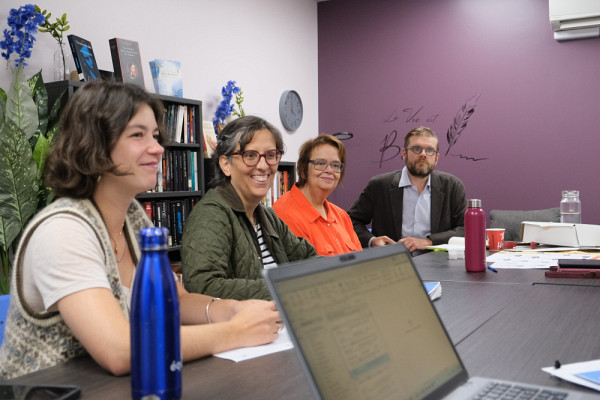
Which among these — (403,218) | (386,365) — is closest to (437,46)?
(403,218)

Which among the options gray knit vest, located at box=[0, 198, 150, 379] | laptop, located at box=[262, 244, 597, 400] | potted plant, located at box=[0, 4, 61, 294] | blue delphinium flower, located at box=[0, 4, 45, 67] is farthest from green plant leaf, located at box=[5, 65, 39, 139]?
laptop, located at box=[262, 244, 597, 400]

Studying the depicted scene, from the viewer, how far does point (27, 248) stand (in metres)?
1.15

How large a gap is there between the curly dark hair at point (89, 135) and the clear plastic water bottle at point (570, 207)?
3094 mm

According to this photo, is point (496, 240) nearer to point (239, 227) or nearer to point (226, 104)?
point (239, 227)

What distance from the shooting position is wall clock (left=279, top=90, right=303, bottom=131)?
15.9ft

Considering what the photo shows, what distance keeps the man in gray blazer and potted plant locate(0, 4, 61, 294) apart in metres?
1.89

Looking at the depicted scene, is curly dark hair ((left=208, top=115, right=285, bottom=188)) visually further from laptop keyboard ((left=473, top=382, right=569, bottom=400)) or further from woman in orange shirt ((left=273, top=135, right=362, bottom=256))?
laptop keyboard ((left=473, top=382, right=569, bottom=400))

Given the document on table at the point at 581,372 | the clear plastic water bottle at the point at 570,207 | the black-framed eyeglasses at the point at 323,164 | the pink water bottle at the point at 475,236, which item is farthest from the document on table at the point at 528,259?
the document on table at the point at 581,372

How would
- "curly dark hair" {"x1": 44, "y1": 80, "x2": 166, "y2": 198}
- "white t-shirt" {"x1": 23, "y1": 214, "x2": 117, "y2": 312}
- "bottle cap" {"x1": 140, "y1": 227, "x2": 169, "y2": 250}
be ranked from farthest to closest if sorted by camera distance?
"curly dark hair" {"x1": 44, "y1": 80, "x2": 166, "y2": 198}, "white t-shirt" {"x1": 23, "y1": 214, "x2": 117, "y2": 312}, "bottle cap" {"x1": 140, "y1": 227, "x2": 169, "y2": 250}

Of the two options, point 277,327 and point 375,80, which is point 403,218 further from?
point 277,327

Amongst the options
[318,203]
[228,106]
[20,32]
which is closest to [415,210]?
[318,203]

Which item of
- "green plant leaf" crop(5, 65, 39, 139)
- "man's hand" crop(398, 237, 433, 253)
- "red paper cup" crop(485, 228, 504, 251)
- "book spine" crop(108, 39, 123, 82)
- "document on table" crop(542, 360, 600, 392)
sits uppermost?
"book spine" crop(108, 39, 123, 82)

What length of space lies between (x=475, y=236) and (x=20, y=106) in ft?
6.54

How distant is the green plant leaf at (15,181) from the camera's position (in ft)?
7.94
